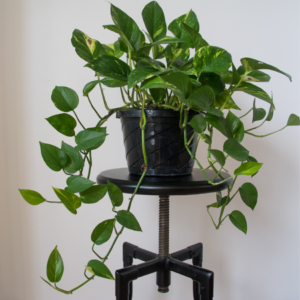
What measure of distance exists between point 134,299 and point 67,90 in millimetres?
1191

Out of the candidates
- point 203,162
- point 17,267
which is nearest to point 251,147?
point 203,162

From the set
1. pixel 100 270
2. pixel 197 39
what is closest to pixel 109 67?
pixel 197 39

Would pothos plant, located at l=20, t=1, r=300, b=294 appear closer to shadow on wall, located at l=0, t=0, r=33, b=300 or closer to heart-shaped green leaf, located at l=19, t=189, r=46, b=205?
heart-shaped green leaf, located at l=19, t=189, r=46, b=205

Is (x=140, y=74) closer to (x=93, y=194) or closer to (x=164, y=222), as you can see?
(x=93, y=194)

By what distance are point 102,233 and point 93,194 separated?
82 millimetres

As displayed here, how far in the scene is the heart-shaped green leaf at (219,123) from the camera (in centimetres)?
60

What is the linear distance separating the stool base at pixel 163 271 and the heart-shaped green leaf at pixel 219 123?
36 centimetres

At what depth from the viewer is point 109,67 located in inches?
24.6

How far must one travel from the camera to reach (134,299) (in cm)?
151

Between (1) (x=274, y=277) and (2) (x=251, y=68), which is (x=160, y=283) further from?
(1) (x=274, y=277)

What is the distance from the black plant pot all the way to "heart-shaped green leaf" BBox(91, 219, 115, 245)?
169 millimetres

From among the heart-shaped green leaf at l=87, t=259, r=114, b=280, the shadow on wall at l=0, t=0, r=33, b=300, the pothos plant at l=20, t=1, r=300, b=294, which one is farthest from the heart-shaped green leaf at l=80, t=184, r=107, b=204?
the shadow on wall at l=0, t=0, r=33, b=300

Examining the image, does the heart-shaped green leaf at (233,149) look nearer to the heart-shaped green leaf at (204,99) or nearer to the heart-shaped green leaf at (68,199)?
Result: the heart-shaped green leaf at (204,99)

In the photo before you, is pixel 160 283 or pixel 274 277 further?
pixel 274 277
